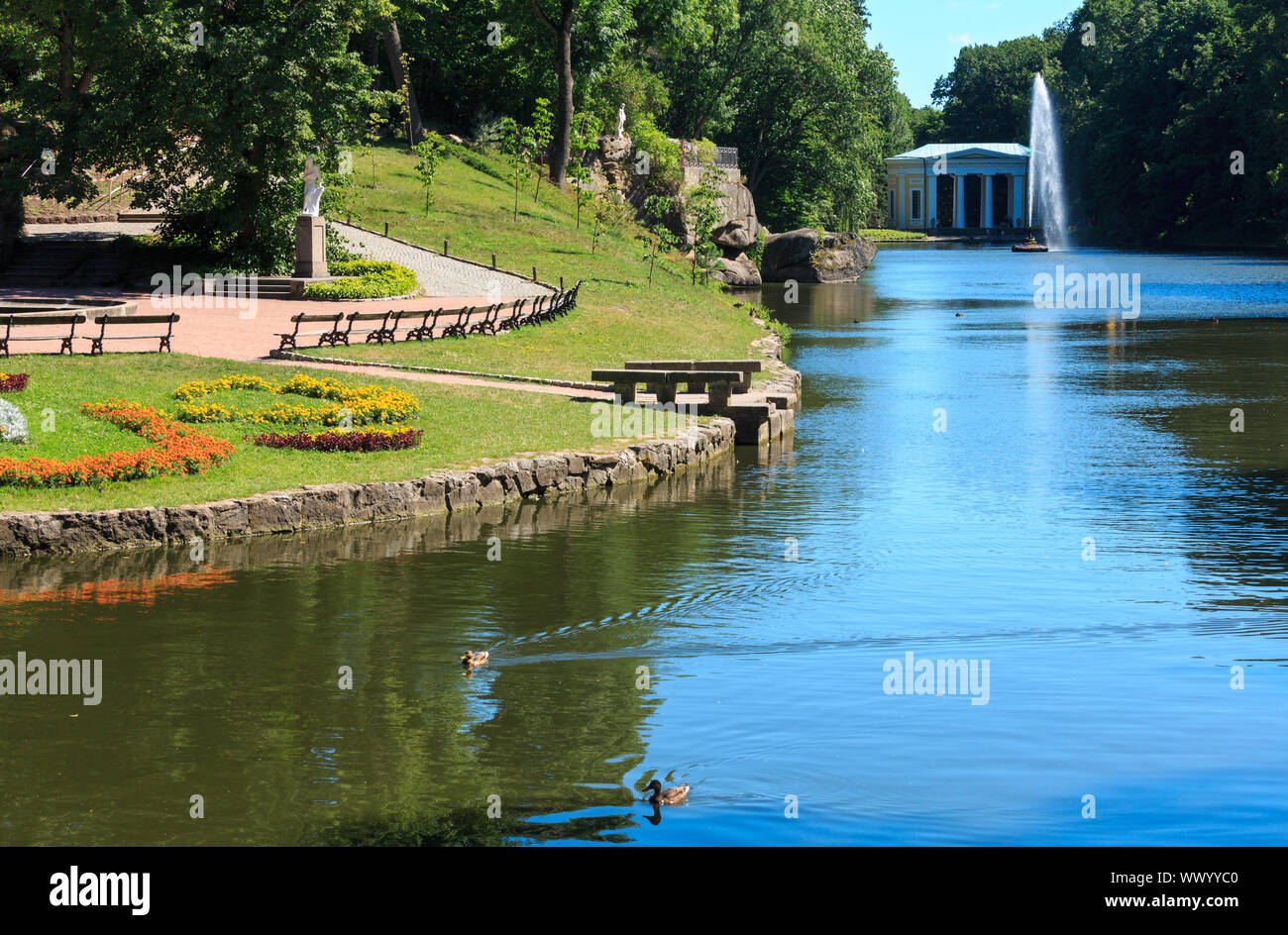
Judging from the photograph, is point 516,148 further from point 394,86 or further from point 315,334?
point 315,334

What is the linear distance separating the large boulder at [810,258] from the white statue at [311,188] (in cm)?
4067

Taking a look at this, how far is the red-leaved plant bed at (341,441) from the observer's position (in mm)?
21547

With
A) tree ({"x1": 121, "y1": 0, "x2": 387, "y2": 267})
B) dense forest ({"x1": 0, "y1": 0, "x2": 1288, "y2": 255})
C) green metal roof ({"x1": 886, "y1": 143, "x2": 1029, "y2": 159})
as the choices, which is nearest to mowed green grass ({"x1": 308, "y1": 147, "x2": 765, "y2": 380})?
dense forest ({"x1": 0, "y1": 0, "x2": 1288, "y2": 255})

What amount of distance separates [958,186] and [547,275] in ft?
382

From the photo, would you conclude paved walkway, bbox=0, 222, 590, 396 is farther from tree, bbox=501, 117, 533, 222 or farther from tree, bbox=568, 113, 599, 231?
tree, bbox=568, 113, 599, 231

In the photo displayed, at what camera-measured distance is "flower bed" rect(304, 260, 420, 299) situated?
39062 millimetres

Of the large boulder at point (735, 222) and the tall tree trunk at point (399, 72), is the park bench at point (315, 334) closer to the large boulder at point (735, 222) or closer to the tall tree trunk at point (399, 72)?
the tall tree trunk at point (399, 72)

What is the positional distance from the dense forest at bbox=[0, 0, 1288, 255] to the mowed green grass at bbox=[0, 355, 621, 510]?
1374 centimetres

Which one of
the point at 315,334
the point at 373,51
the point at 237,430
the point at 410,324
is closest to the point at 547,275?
the point at 410,324

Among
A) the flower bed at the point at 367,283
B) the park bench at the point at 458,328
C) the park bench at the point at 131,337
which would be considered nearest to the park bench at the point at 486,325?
the park bench at the point at 458,328

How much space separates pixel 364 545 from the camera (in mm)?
18391

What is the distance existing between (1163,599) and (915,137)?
17696cm

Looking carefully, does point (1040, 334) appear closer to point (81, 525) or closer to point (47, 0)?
point (47, 0)
